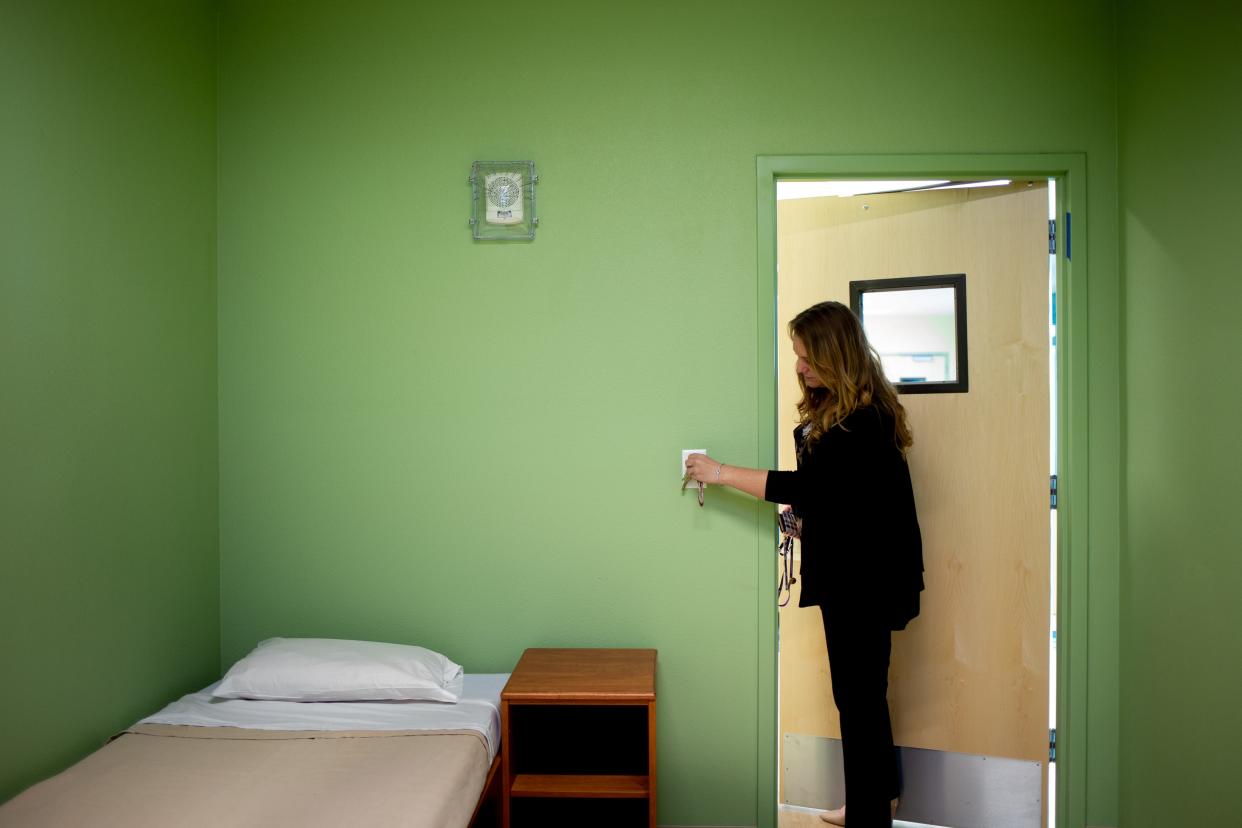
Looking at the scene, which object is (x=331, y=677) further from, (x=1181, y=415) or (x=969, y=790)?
(x=1181, y=415)

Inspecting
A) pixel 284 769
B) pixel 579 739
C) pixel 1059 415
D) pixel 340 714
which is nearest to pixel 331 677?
pixel 340 714

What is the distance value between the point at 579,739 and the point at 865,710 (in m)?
0.83

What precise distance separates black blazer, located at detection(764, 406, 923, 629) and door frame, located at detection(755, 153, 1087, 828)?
0.94 ft

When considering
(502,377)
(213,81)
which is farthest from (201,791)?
(213,81)

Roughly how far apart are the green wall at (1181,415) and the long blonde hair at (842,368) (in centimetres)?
73

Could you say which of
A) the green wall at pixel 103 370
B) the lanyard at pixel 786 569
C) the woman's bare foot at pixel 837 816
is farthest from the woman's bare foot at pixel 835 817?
the green wall at pixel 103 370

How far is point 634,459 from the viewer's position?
2.32 metres

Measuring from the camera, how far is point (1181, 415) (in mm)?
1951

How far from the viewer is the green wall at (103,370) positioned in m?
1.66

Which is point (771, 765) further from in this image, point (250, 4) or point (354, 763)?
point (250, 4)

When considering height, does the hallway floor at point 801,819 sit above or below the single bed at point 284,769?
below

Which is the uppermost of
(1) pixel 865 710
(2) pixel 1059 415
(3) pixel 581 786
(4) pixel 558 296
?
(4) pixel 558 296

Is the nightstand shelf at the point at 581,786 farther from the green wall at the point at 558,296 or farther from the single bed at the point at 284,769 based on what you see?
the green wall at the point at 558,296

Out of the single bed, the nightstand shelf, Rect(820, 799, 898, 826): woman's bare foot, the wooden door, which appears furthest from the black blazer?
the single bed
